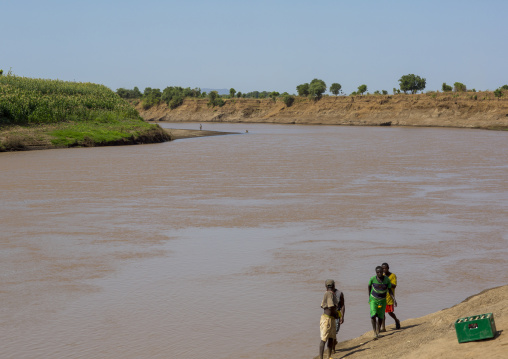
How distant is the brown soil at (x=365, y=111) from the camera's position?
86281 mm

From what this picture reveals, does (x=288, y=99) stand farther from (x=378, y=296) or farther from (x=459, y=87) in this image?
(x=378, y=296)

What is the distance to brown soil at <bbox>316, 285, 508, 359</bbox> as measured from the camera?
276 inches

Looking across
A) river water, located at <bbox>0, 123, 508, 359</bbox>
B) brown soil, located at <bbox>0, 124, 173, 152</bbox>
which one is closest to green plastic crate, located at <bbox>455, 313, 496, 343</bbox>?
river water, located at <bbox>0, 123, 508, 359</bbox>

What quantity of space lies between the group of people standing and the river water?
780 millimetres

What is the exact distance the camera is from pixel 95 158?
41.2 metres

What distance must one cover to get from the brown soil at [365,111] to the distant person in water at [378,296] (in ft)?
254

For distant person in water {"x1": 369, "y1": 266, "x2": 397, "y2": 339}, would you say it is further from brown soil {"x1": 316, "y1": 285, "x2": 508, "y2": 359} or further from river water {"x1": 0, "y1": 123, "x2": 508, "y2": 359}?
river water {"x1": 0, "y1": 123, "x2": 508, "y2": 359}

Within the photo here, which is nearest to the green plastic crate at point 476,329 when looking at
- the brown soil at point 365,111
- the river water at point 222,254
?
the river water at point 222,254

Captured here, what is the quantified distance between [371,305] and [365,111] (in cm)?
9527

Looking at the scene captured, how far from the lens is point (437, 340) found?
761cm

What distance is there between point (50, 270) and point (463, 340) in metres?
9.42

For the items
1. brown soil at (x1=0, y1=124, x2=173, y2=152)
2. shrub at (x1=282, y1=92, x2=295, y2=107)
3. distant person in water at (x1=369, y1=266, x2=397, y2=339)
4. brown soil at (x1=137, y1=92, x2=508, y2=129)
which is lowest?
distant person in water at (x1=369, y1=266, x2=397, y2=339)

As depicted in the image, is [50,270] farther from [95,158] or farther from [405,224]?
[95,158]

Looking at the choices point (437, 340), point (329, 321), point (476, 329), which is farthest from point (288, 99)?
point (476, 329)
